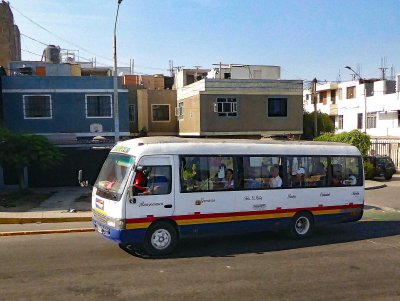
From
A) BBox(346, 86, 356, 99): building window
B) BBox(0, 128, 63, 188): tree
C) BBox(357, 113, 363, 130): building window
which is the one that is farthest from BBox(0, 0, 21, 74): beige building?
BBox(346, 86, 356, 99): building window

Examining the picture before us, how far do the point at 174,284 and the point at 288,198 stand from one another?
4885 millimetres

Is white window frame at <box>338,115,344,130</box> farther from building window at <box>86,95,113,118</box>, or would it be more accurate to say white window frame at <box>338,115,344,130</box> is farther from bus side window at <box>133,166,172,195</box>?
bus side window at <box>133,166,172,195</box>

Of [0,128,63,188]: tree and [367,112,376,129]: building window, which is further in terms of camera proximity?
[367,112,376,129]: building window

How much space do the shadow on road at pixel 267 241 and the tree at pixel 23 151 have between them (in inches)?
398

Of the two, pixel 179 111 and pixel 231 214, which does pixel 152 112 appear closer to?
pixel 179 111

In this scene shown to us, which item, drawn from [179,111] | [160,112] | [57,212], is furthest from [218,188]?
[160,112]

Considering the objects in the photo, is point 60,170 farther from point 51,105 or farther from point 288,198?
point 288,198

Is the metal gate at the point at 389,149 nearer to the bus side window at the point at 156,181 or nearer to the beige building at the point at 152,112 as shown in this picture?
the beige building at the point at 152,112

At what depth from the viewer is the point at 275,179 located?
11.6 metres

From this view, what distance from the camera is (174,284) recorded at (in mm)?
7906

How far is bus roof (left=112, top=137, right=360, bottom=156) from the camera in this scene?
1008 cm

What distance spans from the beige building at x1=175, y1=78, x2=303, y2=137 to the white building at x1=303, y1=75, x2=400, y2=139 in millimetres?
15330

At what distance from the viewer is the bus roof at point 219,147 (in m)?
10.1

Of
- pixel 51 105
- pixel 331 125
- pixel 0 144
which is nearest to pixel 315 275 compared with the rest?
pixel 0 144
